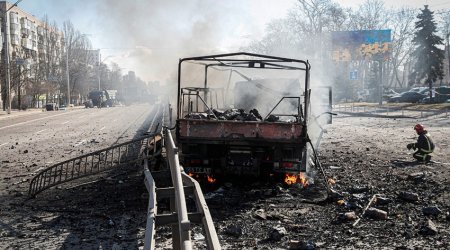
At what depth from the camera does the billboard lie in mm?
45469

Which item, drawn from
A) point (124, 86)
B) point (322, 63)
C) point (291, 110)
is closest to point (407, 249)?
point (291, 110)

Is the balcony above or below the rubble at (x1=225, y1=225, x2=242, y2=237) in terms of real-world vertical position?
above

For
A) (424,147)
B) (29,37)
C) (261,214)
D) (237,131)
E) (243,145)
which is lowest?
(261,214)

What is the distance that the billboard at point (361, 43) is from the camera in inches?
1790

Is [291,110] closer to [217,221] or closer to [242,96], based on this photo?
[242,96]

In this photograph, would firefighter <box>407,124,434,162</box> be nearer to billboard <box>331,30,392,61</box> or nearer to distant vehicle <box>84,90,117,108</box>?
billboard <box>331,30,392,61</box>

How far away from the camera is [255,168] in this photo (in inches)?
311

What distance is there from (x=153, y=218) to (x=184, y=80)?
744 inches

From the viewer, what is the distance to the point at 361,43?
1800 inches

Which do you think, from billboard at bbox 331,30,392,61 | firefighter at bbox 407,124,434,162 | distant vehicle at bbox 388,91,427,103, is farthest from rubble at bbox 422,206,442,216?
distant vehicle at bbox 388,91,427,103

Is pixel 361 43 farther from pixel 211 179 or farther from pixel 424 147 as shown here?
pixel 211 179

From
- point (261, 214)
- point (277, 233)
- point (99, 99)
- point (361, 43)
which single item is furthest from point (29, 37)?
point (277, 233)

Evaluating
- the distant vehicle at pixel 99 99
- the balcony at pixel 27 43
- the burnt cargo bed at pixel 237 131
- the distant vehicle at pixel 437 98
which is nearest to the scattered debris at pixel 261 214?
the burnt cargo bed at pixel 237 131

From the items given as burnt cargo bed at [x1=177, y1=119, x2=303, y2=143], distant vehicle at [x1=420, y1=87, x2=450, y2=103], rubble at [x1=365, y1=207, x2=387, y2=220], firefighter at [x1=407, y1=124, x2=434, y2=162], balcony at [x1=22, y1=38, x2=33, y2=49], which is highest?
balcony at [x1=22, y1=38, x2=33, y2=49]
